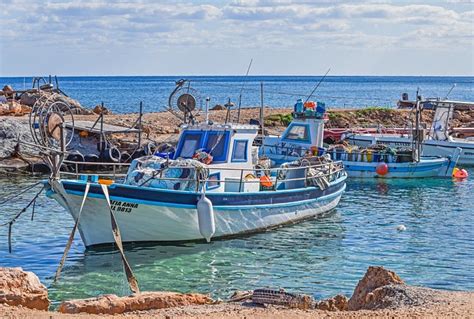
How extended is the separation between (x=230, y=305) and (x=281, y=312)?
113 centimetres

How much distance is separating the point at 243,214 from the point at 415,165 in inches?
542

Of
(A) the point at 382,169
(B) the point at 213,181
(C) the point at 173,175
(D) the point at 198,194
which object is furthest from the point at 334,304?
(A) the point at 382,169

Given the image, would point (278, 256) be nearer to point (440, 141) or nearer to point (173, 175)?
point (173, 175)

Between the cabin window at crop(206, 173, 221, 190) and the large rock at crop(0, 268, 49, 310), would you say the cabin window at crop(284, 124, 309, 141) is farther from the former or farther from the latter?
the large rock at crop(0, 268, 49, 310)

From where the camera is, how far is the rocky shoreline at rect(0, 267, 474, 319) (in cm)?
1009

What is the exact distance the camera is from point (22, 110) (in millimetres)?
41781

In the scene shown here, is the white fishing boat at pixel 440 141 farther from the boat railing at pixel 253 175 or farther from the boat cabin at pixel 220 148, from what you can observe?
the boat cabin at pixel 220 148

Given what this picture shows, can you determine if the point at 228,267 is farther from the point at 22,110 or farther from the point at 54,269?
the point at 22,110

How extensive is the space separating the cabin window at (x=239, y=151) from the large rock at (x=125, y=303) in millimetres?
8719

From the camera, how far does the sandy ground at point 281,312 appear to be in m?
9.90

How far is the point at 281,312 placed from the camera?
10.4 metres

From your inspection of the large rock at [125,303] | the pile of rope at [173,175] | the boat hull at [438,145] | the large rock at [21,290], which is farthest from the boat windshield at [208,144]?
the boat hull at [438,145]

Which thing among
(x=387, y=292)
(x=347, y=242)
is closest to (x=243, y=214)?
(x=347, y=242)

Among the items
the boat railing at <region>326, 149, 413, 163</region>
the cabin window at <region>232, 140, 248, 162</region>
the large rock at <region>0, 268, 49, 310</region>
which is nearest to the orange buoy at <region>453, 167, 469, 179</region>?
the boat railing at <region>326, 149, 413, 163</region>
